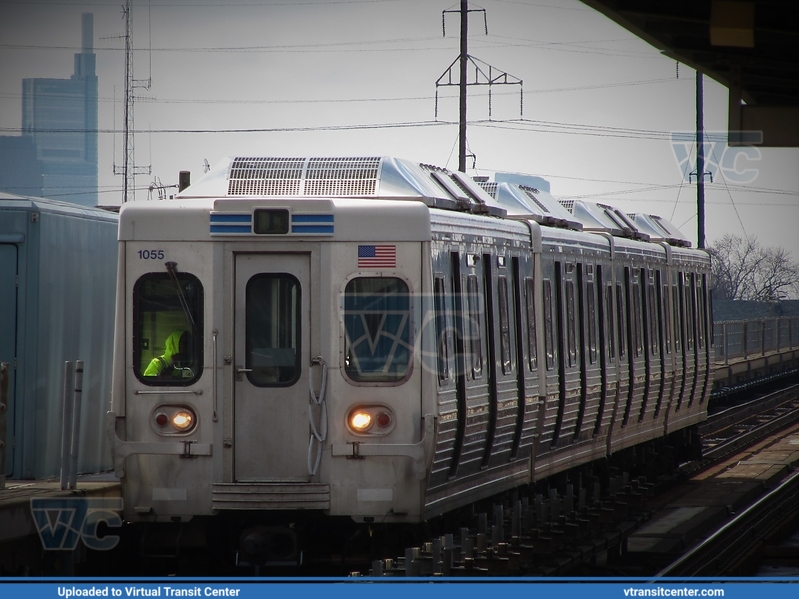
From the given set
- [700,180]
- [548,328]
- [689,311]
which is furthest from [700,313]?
[700,180]

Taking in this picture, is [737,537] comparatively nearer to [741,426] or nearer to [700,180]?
[741,426]

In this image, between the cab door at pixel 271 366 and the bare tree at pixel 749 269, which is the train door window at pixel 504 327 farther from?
the bare tree at pixel 749 269

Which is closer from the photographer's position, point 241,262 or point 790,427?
point 241,262

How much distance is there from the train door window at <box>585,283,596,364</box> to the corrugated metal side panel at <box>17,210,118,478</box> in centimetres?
510

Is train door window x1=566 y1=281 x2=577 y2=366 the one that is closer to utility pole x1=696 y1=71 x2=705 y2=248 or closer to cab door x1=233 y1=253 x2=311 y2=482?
cab door x1=233 y1=253 x2=311 y2=482

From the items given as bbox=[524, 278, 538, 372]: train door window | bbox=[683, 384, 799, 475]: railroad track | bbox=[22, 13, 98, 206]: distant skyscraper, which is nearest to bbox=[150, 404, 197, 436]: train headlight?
bbox=[524, 278, 538, 372]: train door window

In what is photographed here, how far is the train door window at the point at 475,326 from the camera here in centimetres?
1098

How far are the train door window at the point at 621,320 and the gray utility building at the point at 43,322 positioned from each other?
21.7 ft

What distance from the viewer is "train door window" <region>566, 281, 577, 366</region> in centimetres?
1389

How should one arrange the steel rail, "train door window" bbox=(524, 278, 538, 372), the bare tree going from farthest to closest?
the bare tree < "train door window" bbox=(524, 278, 538, 372) < the steel rail

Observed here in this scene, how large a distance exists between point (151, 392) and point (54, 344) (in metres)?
1.32
